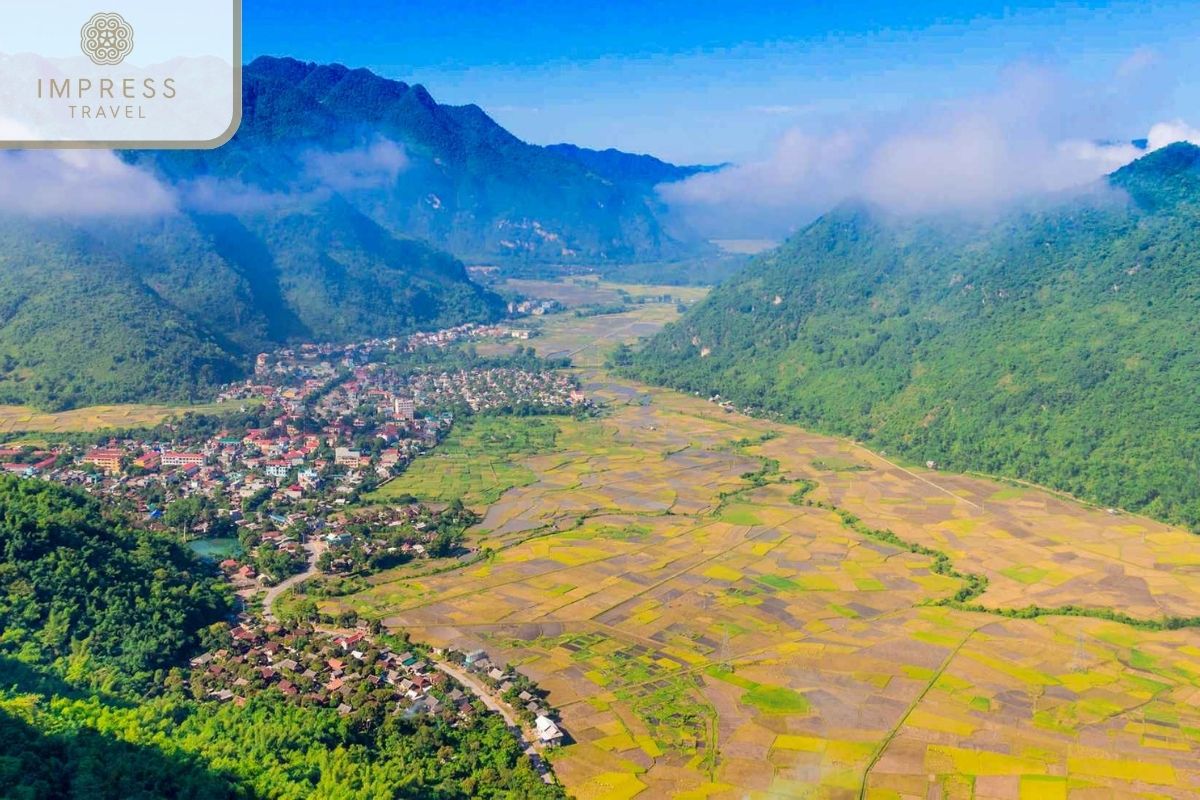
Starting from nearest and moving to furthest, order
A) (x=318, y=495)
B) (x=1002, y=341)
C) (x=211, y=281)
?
(x=318, y=495) < (x=1002, y=341) < (x=211, y=281)

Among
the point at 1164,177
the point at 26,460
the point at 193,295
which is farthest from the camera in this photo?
the point at 193,295

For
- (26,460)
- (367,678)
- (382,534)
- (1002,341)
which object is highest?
(1002,341)

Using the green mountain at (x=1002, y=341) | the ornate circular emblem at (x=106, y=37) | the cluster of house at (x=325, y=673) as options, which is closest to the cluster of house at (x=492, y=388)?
the green mountain at (x=1002, y=341)

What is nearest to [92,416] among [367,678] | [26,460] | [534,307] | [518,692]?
[26,460]

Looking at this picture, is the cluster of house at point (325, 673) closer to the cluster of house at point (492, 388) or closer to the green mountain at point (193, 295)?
the green mountain at point (193, 295)

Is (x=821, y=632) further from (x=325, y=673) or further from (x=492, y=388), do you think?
(x=492, y=388)

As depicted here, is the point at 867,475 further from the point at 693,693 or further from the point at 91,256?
the point at 91,256
